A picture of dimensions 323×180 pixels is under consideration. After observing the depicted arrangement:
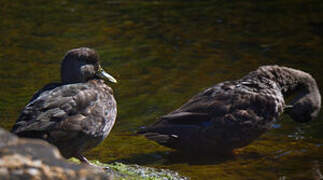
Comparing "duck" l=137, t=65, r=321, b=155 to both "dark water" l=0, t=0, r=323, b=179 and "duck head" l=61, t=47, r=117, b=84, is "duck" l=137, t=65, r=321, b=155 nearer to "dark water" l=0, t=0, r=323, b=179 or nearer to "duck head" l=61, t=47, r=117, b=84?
"dark water" l=0, t=0, r=323, b=179

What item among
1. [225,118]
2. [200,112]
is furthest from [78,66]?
[225,118]

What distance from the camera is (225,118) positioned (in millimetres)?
8156

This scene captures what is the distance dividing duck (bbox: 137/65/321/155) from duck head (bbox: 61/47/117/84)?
118 cm

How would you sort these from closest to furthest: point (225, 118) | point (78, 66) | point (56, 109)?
1. point (56, 109)
2. point (78, 66)
3. point (225, 118)

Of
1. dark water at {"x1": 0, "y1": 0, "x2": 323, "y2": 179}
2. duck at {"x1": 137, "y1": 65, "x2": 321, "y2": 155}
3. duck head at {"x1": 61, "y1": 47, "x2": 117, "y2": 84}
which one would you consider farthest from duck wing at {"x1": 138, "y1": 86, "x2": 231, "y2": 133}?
duck head at {"x1": 61, "y1": 47, "x2": 117, "y2": 84}

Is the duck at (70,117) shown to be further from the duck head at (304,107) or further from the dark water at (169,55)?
the duck head at (304,107)

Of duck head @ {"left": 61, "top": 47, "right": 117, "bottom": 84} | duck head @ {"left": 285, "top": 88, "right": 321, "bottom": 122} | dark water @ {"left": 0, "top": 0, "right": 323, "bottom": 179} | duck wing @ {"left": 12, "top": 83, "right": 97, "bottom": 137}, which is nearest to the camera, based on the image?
duck wing @ {"left": 12, "top": 83, "right": 97, "bottom": 137}

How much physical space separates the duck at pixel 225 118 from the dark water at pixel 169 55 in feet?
0.79

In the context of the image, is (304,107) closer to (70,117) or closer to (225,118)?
(225,118)

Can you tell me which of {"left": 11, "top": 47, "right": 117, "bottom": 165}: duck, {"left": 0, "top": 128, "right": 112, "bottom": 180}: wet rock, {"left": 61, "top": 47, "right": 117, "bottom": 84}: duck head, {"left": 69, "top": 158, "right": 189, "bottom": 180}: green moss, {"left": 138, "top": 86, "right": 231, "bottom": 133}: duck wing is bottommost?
{"left": 69, "top": 158, "right": 189, "bottom": 180}: green moss

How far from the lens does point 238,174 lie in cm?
759

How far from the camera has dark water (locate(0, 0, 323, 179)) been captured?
27.4 ft

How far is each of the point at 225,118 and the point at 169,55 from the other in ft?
16.4

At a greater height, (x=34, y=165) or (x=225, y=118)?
(x=34, y=165)
